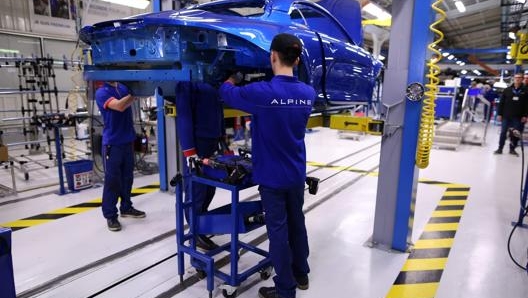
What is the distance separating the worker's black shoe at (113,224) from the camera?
3385mm

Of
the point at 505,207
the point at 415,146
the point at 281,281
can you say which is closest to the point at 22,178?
the point at 281,281

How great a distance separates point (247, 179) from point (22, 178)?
4761 mm

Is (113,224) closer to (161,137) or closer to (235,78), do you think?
(161,137)

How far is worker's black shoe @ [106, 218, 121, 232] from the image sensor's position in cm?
338

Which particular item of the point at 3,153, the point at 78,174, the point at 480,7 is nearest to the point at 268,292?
the point at 78,174

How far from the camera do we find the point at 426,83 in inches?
114

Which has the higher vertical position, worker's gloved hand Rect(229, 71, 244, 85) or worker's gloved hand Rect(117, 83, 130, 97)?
worker's gloved hand Rect(229, 71, 244, 85)

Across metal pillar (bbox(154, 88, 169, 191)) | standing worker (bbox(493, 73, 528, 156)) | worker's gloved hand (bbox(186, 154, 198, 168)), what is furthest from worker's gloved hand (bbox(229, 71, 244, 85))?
standing worker (bbox(493, 73, 528, 156))

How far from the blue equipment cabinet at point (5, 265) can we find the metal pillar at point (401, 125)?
2.66 m

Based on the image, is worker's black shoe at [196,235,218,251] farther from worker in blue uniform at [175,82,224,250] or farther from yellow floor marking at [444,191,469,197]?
yellow floor marking at [444,191,469,197]

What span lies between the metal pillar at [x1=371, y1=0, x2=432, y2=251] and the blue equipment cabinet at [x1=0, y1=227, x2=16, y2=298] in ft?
8.72

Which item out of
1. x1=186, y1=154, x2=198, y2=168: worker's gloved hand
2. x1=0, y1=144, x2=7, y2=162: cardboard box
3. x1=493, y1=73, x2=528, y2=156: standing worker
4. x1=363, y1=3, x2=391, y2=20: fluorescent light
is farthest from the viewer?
x1=363, y1=3, x2=391, y2=20: fluorescent light

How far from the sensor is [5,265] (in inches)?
57.8

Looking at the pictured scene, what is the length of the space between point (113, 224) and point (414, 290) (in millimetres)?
2734
